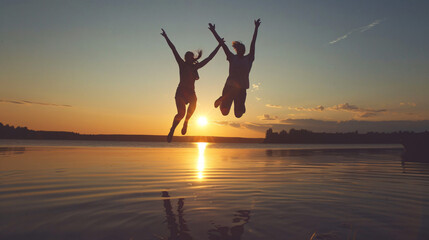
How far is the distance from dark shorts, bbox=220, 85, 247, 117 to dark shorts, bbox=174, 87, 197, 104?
1037 millimetres

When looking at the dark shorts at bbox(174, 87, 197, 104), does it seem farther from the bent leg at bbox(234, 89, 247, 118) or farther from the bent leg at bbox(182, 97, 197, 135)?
the bent leg at bbox(234, 89, 247, 118)

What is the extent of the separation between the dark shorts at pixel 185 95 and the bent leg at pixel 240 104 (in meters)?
1.55

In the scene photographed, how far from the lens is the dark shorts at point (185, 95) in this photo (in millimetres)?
10281

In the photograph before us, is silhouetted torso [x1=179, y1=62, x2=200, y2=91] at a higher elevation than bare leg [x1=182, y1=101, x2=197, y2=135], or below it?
higher

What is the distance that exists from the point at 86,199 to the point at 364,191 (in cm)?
1204

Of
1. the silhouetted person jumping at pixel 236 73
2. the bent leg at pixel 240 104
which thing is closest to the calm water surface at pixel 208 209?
the bent leg at pixel 240 104

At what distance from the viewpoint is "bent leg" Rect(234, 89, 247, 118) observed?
10859mm

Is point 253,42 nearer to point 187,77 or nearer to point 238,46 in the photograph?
point 238,46

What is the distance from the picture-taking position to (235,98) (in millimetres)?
10828

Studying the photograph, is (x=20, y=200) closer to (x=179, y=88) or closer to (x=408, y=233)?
(x=179, y=88)

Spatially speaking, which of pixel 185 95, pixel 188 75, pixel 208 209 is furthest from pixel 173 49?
pixel 208 209

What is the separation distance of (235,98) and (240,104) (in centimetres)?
30

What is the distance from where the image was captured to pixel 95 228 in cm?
829

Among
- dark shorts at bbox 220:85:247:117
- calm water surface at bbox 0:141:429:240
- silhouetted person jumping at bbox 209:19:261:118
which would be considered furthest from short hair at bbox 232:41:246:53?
calm water surface at bbox 0:141:429:240
